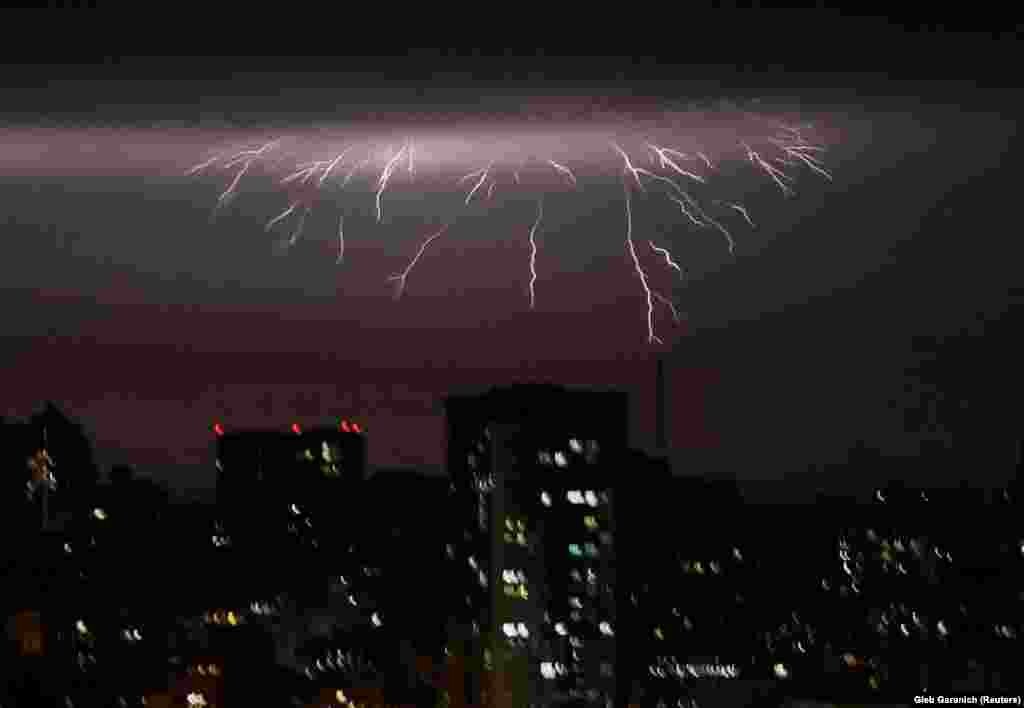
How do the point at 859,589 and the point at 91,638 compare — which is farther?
the point at 859,589

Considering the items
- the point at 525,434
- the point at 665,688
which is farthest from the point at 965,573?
the point at 525,434

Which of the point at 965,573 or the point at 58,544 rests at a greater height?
the point at 965,573

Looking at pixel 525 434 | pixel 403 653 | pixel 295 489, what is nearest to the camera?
pixel 525 434

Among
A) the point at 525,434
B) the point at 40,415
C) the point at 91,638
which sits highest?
the point at 525,434

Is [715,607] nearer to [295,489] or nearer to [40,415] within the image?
[295,489]

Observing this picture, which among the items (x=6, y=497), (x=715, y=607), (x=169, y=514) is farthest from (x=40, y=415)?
(x=715, y=607)

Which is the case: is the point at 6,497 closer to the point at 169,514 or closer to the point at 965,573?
the point at 169,514

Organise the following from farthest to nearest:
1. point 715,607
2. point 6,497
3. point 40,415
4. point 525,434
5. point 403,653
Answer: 1. point 715,607
2. point 403,653
3. point 525,434
4. point 6,497
5. point 40,415
